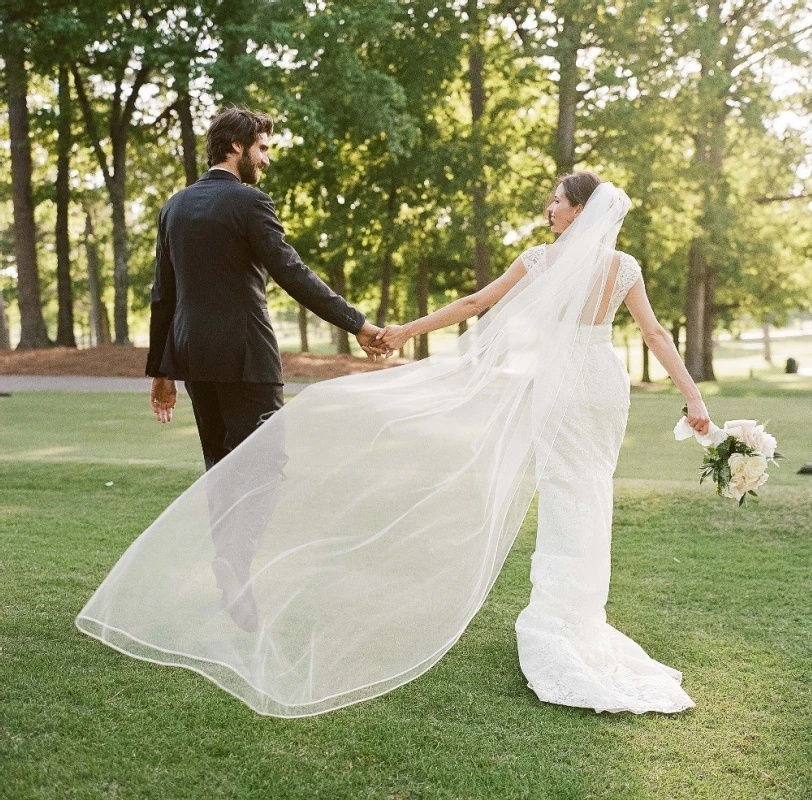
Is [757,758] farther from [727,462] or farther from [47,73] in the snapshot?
[47,73]

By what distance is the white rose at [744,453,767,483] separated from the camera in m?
4.27

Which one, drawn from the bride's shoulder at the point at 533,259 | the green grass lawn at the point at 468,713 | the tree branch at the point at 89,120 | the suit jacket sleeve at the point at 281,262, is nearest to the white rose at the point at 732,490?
the green grass lawn at the point at 468,713

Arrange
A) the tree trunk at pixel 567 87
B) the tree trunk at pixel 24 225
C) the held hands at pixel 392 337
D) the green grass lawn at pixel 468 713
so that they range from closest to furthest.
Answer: the green grass lawn at pixel 468 713
the held hands at pixel 392 337
the tree trunk at pixel 567 87
the tree trunk at pixel 24 225

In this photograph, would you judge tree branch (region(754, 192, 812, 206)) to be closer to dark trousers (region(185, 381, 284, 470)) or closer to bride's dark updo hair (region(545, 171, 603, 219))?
bride's dark updo hair (region(545, 171, 603, 219))

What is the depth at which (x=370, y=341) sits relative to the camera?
194 inches

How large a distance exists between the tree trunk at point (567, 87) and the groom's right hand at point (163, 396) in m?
19.8

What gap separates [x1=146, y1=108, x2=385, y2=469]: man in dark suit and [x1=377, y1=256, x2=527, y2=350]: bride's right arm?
72cm

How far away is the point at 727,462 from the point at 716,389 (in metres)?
17.3

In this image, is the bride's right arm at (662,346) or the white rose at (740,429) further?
the white rose at (740,429)

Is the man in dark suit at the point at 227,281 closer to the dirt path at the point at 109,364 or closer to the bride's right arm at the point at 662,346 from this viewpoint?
the bride's right arm at the point at 662,346

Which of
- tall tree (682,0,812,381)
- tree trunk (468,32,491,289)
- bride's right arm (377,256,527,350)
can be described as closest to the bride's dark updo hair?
bride's right arm (377,256,527,350)

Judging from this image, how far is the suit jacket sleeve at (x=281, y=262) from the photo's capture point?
401 cm

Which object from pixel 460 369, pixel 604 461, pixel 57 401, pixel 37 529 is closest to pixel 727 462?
pixel 604 461

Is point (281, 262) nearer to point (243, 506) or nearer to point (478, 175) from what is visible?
point (243, 506)
